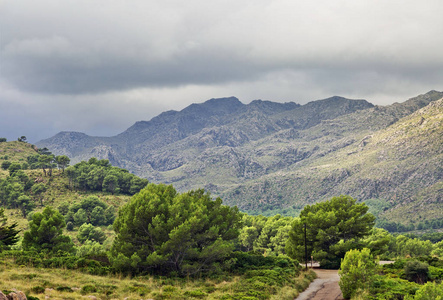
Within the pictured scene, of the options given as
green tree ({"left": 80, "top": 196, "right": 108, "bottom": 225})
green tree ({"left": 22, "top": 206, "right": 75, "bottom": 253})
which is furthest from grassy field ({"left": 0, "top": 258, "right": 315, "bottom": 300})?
green tree ({"left": 80, "top": 196, "right": 108, "bottom": 225})

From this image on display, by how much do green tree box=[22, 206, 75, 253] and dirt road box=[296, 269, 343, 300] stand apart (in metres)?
38.7

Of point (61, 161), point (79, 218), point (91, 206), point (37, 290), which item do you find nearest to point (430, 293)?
point (37, 290)

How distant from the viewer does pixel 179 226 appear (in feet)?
130

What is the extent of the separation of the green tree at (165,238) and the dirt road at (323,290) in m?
11.1

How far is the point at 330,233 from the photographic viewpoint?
60.3 m

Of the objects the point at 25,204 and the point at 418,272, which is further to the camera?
the point at 25,204

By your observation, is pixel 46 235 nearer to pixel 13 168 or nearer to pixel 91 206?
pixel 91 206

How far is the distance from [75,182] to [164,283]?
116 meters

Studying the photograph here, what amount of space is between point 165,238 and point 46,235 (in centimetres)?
2539

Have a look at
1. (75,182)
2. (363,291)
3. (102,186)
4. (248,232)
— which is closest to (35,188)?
(75,182)

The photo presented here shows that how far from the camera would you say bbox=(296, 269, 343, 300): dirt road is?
36375mm

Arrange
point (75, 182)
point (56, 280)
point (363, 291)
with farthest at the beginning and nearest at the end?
1. point (75, 182)
2. point (363, 291)
3. point (56, 280)

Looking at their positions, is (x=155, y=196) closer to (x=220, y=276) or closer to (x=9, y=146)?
(x=220, y=276)

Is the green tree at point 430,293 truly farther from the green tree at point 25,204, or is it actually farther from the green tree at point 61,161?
the green tree at point 61,161
